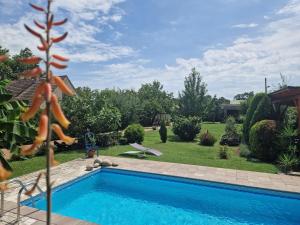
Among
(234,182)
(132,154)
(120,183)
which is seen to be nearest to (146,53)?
(132,154)

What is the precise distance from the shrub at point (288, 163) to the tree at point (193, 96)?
2066cm

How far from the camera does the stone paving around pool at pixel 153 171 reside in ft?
23.6

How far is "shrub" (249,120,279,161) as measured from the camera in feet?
46.2

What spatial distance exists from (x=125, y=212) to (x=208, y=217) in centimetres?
302

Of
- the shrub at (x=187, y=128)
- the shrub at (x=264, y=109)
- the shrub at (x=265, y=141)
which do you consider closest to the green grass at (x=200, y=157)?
the shrub at (x=265, y=141)

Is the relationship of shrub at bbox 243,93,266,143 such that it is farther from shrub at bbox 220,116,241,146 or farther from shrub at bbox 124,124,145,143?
shrub at bbox 124,124,145,143

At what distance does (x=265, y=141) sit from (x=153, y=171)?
6.75 metres

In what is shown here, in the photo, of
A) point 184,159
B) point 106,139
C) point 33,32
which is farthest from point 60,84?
point 106,139

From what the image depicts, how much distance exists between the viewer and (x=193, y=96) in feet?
110

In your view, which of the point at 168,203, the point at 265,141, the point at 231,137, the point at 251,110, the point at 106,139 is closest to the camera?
the point at 168,203

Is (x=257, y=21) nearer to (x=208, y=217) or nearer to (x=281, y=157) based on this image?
(x=281, y=157)

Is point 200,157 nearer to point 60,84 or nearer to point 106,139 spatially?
point 106,139

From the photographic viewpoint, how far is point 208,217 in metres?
9.05

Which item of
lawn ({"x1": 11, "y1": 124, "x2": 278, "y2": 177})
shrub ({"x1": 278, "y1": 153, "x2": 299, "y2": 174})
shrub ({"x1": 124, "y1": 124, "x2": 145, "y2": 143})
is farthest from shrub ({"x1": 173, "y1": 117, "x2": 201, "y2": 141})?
shrub ({"x1": 278, "y1": 153, "x2": 299, "y2": 174})
